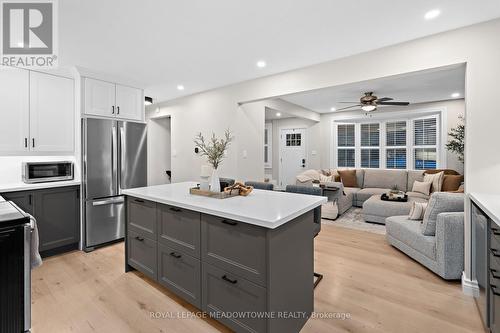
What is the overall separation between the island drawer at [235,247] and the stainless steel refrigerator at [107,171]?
2352mm

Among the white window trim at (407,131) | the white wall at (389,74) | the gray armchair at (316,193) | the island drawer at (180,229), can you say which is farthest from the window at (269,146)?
the island drawer at (180,229)

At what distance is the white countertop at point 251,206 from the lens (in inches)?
60.8

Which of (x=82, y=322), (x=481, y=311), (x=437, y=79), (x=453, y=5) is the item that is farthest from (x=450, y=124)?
(x=82, y=322)

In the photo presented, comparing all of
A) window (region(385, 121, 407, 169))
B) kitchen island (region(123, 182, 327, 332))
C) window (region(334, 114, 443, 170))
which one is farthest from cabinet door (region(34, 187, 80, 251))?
window (region(385, 121, 407, 169))

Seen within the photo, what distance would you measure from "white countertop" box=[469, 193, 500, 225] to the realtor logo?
355cm

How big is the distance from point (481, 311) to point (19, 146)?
501cm

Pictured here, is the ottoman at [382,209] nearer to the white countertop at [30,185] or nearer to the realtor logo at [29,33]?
the white countertop at [30,185]

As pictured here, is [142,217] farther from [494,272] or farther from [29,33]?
[494,272]

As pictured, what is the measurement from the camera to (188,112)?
5133 millimetres

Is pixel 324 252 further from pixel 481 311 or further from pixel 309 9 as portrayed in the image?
pixel 309 9

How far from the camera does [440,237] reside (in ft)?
8.23

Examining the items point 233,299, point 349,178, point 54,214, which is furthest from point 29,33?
point 349,178

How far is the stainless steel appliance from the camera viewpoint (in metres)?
1.42

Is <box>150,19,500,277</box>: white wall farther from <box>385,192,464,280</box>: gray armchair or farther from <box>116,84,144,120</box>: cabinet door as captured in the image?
<box>116,84,144,120</box>: cabinet door
